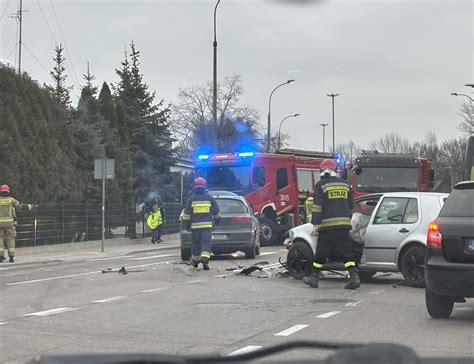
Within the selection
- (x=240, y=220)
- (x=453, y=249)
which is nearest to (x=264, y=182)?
(x=240, y=220)

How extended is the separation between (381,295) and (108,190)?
21.1 m

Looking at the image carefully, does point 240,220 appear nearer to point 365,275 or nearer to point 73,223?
point 365,275

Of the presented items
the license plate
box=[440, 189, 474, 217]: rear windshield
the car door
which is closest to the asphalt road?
the car door

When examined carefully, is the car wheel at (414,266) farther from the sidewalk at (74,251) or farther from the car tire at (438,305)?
the sidewalk at (74,251)

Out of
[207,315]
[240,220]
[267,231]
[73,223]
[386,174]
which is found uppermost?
[386,174]

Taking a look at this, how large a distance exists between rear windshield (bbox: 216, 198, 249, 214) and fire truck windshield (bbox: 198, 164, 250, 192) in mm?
4619

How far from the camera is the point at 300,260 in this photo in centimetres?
1191

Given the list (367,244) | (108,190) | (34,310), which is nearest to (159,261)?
(367,244)

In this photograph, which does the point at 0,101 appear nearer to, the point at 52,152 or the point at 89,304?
the point at 52,152

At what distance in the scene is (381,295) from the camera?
33.0 feet

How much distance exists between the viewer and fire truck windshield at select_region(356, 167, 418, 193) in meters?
21.6

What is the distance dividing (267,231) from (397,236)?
36.6ft

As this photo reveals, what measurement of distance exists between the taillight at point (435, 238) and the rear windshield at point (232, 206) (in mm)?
8932

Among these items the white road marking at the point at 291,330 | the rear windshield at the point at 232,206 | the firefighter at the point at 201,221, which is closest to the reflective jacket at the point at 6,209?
the rear windshield at the point at 232,206
